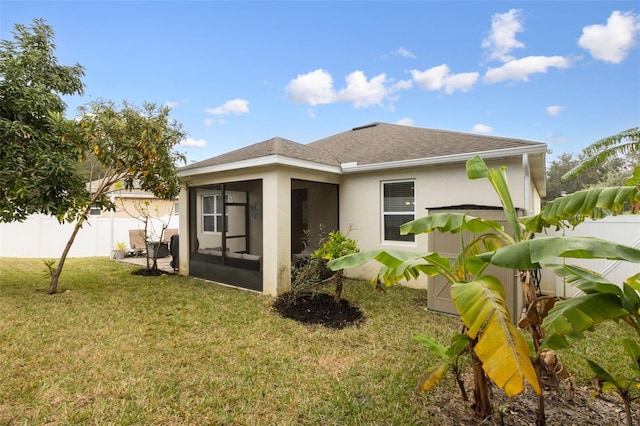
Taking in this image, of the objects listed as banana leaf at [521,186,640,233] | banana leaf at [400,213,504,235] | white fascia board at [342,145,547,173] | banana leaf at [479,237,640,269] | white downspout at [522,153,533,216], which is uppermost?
white fascia board at [342,145,547,173]

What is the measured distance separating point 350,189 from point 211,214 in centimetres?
620

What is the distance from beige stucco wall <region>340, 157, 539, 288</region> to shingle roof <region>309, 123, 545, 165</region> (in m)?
0.43

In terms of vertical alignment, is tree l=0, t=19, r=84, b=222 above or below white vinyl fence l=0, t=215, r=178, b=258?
above

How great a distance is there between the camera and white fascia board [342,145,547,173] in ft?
20.4

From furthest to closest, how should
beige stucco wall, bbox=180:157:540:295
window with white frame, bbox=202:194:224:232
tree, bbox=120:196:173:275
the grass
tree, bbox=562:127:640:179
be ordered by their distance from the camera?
window with white frame, bbox=202:194:224:232 < tree, bbox=120:196:173:275 < tree, bbox=562:127:640:179 < beige stucco wall, bbox=180:157:540:295 < the grass

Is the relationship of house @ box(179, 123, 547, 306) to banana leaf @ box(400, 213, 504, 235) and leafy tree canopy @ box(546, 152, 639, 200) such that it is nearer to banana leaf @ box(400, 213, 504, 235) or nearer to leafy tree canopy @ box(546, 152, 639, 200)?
banana leaf @ box(400, 213, 504, 235)

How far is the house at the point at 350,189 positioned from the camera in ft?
23.6

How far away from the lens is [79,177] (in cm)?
742

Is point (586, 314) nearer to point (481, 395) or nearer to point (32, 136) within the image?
point (481, 395)

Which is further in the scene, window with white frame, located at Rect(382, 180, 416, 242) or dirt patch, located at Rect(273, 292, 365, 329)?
window with white frame, located at Rect(382, 180, 416, 242)

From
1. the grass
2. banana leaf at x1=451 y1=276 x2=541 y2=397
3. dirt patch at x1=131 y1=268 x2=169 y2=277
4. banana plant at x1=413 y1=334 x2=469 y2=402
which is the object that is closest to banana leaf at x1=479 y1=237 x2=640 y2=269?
banana leaf at x1=451 y1=276 x2=541 y2=397

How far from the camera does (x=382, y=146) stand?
1052 centimetres

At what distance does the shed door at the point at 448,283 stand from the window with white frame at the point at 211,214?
28.6ft

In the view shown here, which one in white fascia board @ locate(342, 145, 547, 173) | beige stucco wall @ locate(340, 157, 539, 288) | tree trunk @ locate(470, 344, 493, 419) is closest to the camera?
tree trunk @ locate(470, 344, 493, 419)
